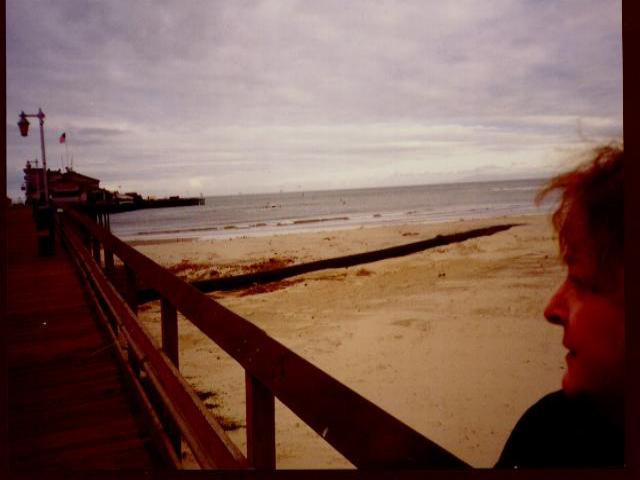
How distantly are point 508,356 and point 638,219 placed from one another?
4.63m

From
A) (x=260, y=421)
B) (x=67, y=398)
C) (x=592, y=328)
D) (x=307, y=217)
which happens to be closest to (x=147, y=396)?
(x=67, y=398)

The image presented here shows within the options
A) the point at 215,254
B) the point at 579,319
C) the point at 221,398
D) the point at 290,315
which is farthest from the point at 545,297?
the point at 215,254

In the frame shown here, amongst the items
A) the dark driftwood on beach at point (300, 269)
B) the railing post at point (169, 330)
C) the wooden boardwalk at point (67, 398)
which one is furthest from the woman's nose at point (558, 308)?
the dark driftwood on beach at point (300, 269)

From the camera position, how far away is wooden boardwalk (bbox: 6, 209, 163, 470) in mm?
2590

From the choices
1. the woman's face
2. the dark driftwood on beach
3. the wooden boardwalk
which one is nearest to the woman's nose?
the woman's face

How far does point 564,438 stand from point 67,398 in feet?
10.9

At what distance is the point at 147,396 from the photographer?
3.50 meters

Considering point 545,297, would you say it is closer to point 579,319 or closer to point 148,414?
point 148,414

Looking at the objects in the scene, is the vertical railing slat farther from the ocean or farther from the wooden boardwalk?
the ocean

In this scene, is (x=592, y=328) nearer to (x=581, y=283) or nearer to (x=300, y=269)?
(x=581, y=283)

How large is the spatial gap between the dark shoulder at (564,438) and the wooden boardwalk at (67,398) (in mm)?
1638

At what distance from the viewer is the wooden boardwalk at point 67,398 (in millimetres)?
2590

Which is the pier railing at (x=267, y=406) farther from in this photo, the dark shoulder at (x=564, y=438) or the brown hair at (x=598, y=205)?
the brown hair at (x=598, y=205)

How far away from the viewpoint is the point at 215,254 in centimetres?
1820
